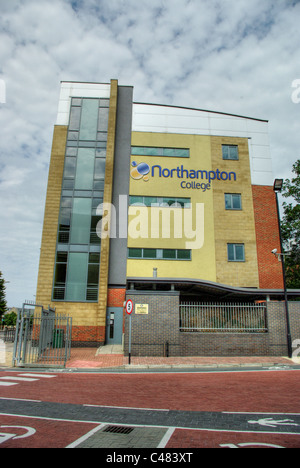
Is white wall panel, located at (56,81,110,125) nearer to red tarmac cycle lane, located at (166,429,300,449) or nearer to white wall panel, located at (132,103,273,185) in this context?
white wall panel, located at (132,103,273,185)

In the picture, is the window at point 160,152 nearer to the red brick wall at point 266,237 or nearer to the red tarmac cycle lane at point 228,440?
the red brick wall at point 266,237

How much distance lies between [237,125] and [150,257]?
49.1 feet

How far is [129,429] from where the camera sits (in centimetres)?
575

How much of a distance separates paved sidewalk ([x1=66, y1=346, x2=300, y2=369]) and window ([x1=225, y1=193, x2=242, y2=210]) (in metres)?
13.7

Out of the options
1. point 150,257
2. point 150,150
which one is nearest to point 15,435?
point 150,257

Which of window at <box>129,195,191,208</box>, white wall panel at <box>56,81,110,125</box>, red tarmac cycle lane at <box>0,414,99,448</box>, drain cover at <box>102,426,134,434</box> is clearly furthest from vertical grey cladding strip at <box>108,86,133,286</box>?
drain cover at <box>102,426,134,434</box>

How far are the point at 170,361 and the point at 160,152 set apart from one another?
18520mm

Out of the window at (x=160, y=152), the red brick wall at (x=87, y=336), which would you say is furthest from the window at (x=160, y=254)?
the window at (x=160, y=152)

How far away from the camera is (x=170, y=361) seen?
52.6ft

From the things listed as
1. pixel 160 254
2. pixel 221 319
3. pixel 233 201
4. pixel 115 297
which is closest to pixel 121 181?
pixel 160 254

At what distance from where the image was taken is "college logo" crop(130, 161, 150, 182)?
1095 inches
